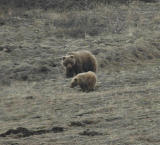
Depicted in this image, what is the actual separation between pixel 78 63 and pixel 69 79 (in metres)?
0.74

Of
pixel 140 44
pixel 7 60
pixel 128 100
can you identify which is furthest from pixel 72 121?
pixel 140 44

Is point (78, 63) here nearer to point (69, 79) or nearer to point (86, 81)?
point (69, 79)

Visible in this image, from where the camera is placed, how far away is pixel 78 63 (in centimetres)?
1638

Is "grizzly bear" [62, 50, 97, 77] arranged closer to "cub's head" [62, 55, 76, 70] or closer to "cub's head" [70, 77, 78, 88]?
"cub's head" [62, 55, 76, 70]

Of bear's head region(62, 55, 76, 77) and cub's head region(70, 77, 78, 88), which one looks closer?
cub's head region(70, 77, 78, 88)

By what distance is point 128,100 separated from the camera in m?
12.1

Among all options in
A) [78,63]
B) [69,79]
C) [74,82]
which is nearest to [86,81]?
[74,82]

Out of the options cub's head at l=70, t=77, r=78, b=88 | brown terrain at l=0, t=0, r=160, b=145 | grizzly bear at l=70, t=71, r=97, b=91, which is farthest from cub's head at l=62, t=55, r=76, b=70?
grizzly bear at l=70, t=71, r=97, b=91

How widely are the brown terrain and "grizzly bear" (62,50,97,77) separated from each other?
1.25 ft

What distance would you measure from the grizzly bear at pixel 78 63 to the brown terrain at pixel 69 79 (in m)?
0.38

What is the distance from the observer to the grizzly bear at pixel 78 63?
16.2 meters

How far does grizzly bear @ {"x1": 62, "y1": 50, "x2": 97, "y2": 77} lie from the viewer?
16219 mm

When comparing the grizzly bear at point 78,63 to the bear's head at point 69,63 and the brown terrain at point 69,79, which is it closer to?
the bear's head at point 69,63

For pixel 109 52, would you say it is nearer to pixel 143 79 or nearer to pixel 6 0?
pixel 143 79
